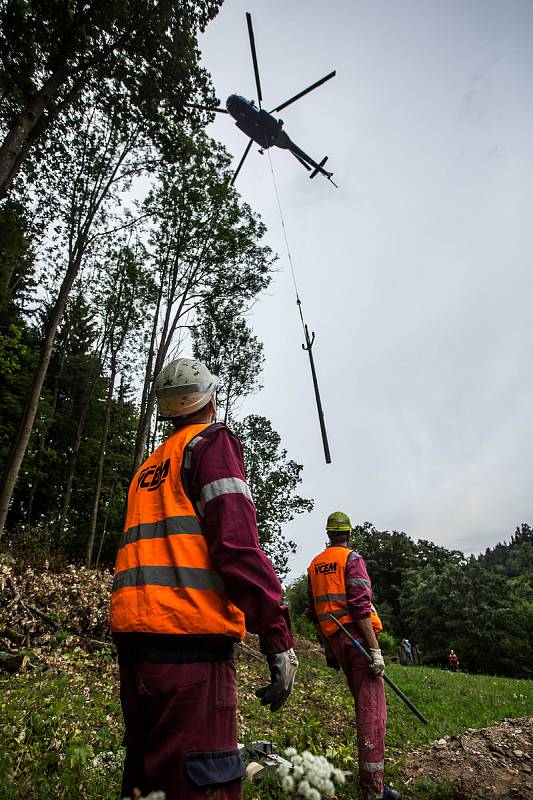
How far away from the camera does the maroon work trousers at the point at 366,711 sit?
372 centimetres

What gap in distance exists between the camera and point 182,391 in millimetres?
2260

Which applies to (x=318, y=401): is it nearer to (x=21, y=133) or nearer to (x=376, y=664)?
(x=376, y=664)

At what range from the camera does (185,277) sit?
16.3 m

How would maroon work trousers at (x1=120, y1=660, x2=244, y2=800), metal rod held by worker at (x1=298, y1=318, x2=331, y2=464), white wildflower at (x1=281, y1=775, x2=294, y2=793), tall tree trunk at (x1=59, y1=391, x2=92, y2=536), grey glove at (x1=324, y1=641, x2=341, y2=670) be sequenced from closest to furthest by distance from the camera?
white wildflower at (x1=281, y1=775, x2=294, y2=793) → maroon work trousers at (x1=120, y1=660, x2=244, y2=800) → grey glove at (x1=324, y1=641, x2=341, y2=670) → metal rod held by worker at (x1=298, y1=318, x2=331, y2=464) → tall tree trunk at (x1=59, y1=391, x2=92, y2=536)

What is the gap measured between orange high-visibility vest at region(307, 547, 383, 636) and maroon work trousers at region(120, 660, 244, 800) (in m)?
3.04

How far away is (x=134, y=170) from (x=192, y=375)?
1387 centimetres

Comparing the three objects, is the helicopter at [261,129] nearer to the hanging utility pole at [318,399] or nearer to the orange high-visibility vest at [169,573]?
the hanging utility pole at [318,399]

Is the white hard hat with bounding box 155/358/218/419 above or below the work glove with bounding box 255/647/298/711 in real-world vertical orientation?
above

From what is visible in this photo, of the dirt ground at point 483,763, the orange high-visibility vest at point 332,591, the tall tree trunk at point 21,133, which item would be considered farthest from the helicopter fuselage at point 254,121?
the dirt ground at point 483,763

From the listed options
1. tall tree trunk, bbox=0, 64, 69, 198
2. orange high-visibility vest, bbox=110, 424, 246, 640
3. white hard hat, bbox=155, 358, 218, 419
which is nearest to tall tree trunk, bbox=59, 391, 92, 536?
tall tree trunk, bbox=0, 64, 69, 198

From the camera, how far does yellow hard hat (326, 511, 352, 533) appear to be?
500 cm

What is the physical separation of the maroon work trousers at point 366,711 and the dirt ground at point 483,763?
104 centimetres

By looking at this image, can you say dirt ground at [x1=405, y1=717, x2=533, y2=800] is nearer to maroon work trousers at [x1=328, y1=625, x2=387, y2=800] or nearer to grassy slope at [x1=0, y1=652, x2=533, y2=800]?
grassy slope at [x1=0, y1=652, x2=533, y2=800]

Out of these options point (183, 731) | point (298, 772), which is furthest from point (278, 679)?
point (298, 772)
